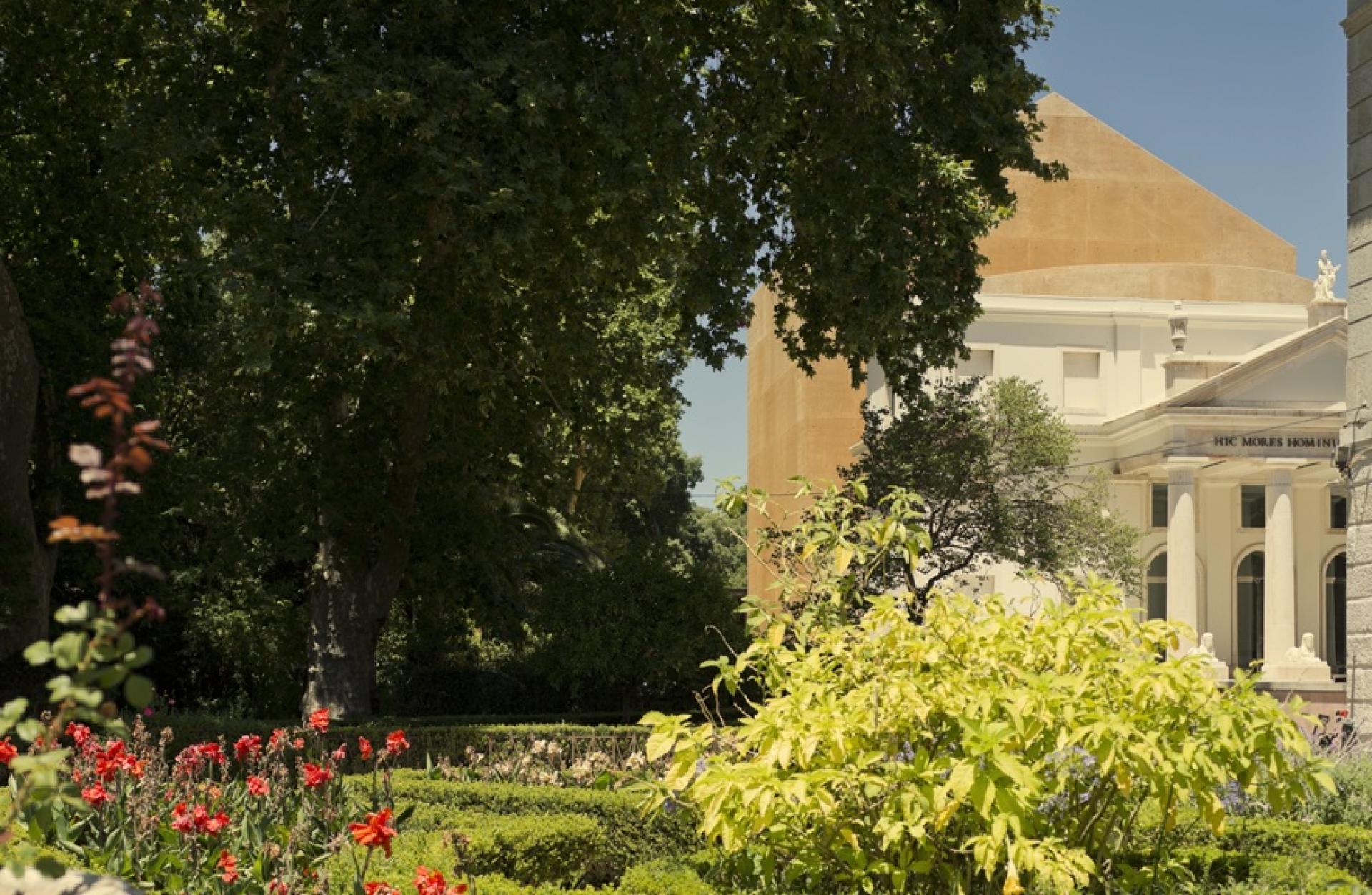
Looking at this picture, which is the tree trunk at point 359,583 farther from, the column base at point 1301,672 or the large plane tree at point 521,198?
the column base at point 1301,672

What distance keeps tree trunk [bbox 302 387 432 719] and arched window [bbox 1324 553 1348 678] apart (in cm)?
3672

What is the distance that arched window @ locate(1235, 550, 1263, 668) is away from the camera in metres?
53.0

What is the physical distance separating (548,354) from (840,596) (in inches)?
458

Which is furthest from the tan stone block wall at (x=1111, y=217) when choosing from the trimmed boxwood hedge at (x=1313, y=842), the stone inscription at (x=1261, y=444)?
the trimmed boxwood hedge at (x=1313, y=842)

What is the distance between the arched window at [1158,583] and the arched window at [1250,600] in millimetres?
2950

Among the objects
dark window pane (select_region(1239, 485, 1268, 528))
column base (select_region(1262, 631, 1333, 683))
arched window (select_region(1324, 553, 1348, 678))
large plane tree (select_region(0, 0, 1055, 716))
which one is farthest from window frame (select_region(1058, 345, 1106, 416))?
large plane tree (select_region(0, 0, 1055, 716))

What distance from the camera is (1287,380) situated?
149 ft

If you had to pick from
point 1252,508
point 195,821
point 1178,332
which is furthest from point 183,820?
point 1252,508

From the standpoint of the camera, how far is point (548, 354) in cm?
1945

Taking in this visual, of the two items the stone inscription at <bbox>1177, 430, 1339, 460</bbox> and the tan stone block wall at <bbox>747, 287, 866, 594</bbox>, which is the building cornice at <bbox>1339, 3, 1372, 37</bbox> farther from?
the tan stone block wall at <bbox>747, 287, 866, 594</bbox>

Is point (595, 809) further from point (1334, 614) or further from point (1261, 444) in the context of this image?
point (1334, 614)

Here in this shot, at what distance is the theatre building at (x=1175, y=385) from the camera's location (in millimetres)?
45406

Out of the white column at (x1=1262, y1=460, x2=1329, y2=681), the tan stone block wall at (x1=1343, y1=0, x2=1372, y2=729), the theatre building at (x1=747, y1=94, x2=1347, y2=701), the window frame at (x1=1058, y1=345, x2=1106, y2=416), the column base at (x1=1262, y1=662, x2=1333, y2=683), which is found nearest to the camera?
the tan stone block wall at (x1=1343, y1=0, x2=1372, y2=729)

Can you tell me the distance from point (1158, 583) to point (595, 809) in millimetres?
43114
